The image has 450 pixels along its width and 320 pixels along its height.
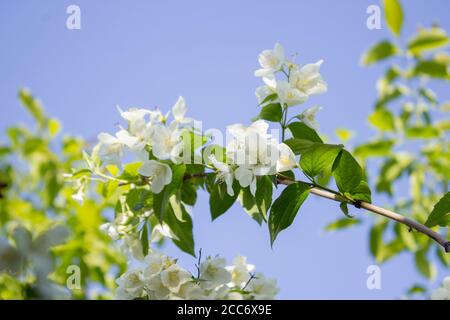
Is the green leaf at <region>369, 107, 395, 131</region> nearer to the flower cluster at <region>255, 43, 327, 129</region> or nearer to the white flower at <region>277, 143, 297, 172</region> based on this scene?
the flower cluster at <region>255, 43, 327, 129</region>

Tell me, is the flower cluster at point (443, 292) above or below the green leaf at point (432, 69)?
below

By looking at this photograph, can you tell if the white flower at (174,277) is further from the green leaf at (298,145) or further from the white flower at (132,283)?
the green leaf at (298,145)

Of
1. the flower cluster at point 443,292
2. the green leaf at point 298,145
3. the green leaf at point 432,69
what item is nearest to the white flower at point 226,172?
the green leaf at point 298,145

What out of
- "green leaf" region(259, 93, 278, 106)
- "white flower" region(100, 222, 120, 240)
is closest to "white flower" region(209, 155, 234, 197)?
"green leaf" region(259, 93, 278, 106)

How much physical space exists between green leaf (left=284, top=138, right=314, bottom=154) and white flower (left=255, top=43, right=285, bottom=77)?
9.3 inches

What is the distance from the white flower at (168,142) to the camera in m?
1.10

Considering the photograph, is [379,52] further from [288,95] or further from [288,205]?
[288,205]

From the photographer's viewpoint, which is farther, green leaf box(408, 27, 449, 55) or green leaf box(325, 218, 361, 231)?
green leaf box(325, 218, 361, 231)

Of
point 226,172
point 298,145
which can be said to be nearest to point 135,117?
point 226,172

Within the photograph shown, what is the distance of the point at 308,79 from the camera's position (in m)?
1.20

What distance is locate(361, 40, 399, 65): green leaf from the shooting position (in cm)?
207

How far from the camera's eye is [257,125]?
101 cm

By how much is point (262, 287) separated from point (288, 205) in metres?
0.32

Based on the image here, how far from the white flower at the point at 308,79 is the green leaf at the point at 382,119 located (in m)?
0.87
